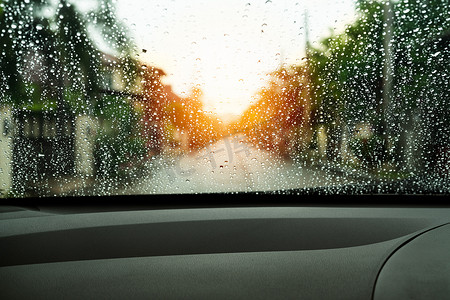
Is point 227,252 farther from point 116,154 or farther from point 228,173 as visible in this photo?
point 116,154

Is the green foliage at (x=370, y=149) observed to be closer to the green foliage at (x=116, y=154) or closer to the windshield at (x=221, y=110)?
the windshield at (x=221, y=110)

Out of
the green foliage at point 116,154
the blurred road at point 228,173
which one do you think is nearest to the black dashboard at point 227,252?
the blurred road at point 228,173

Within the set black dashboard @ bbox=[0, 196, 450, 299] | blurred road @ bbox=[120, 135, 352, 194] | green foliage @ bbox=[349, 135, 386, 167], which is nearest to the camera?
black dashboard @ bbox=[0, 196, 450, 299]

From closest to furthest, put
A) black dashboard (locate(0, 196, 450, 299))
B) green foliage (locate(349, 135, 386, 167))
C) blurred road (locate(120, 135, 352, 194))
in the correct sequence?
black dashboard (locate(0, 196, 450, 299)) → blurred road (locate(120, 135, 352, 194)) → green foliage (locate(349, 135, 386, 167))

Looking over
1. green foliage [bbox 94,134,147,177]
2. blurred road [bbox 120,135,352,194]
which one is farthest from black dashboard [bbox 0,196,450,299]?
green foliage [bbox 94,134,147,177]

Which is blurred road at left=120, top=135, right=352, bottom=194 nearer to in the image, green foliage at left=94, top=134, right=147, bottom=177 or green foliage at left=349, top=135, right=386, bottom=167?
green foliage at left=94, top=134, right=147, bottom=177

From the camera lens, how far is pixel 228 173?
9.61 ft

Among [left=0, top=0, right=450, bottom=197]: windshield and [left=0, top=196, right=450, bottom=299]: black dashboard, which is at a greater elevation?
[left=0, top=0, right=450, bottom=197]: windshield

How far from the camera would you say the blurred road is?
9.23 ft

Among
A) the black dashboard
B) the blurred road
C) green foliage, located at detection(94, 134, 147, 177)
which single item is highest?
green foliage, located at detection(94, 134, 147, 177)

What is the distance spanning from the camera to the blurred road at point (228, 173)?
281cm

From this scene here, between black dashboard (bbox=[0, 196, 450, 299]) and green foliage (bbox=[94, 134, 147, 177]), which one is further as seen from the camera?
green foliage (bbox=[94, 134, 147, 177])

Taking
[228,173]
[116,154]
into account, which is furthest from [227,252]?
[116,154]

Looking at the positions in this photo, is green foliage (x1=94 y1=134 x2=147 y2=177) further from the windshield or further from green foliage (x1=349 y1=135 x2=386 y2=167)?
green foliage (x1=349 y1=135 x2=386 y2=167)
